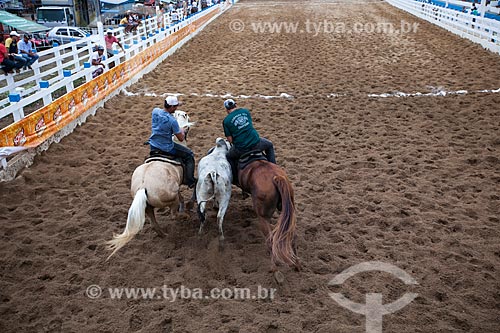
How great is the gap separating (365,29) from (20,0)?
1050 inches

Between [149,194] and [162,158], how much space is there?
0.69m

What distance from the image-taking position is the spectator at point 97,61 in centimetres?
1122

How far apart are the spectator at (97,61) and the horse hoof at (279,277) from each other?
8.85m

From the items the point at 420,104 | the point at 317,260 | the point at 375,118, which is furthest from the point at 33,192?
the point at 420,104

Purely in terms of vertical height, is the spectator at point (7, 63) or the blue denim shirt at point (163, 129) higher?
the spectator at point (7, 63)

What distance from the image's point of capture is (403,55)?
1515 cm

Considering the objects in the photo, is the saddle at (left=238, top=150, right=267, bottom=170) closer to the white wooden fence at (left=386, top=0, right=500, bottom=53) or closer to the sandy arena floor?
the sandy arena floor

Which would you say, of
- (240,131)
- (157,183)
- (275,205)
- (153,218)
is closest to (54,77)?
(153,218)

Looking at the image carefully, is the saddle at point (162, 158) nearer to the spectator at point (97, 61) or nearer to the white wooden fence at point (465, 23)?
the spectator at point (97, 61)

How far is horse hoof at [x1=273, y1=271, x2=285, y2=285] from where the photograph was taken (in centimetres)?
440

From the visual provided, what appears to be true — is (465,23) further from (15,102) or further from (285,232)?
(15,102)

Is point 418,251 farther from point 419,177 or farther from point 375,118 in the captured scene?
point 375,118

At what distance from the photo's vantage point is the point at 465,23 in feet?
60.8

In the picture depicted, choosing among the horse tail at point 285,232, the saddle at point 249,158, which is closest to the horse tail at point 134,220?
the saddle at point 249,158
